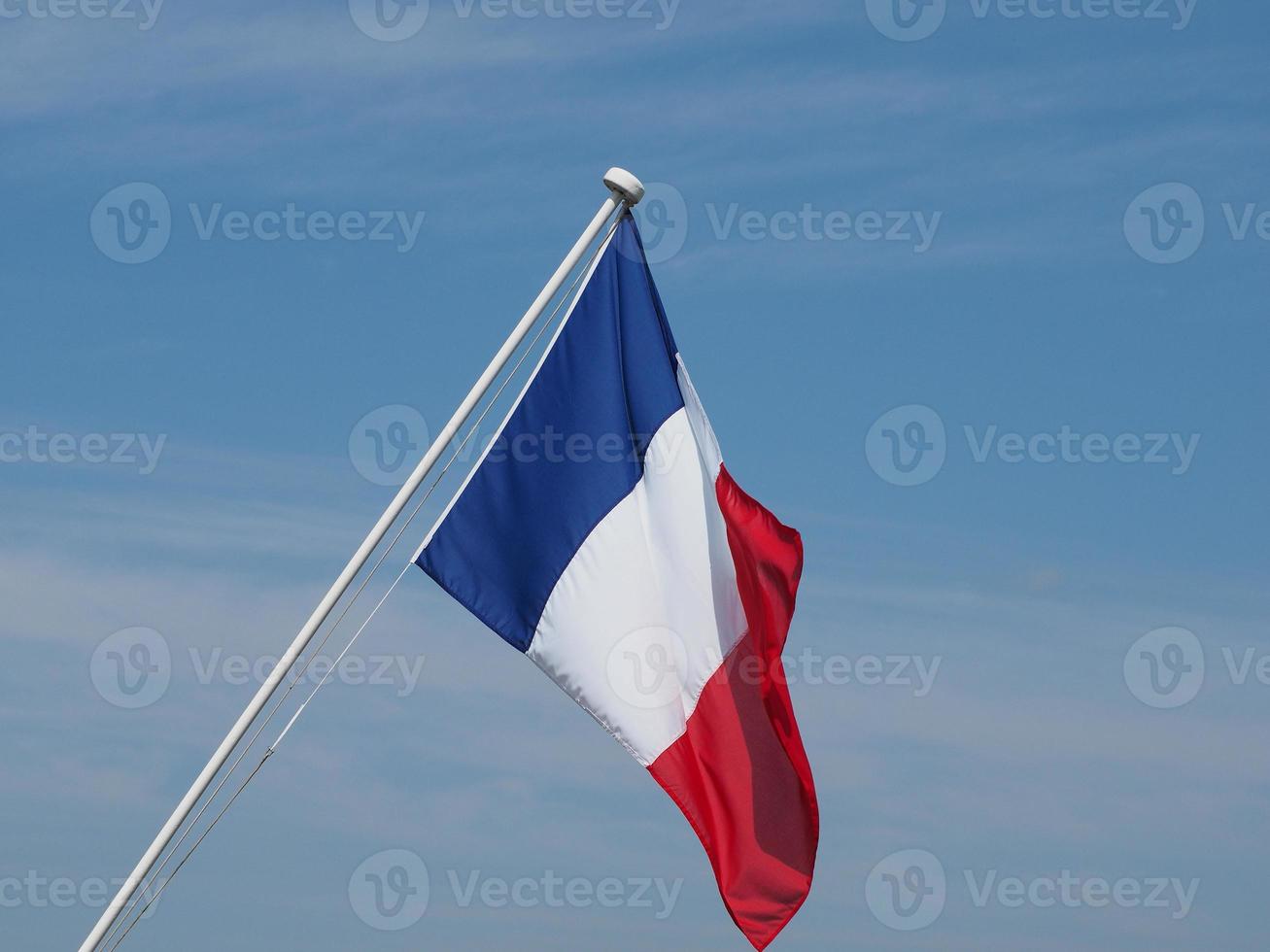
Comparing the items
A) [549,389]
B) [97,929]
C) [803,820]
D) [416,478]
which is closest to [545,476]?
[549,389]

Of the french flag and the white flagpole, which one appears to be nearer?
the white flagpole

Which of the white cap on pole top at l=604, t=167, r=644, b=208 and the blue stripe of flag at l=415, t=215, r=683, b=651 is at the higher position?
the white cap on pole top at l=604, t=167, r=644, b=208

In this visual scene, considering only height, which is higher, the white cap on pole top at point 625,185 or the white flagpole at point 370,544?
the white cap on pole top at point 625,185

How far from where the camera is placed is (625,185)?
20000 mm

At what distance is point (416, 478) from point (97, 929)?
16.7 ft

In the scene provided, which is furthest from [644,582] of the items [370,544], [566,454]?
[370,544]

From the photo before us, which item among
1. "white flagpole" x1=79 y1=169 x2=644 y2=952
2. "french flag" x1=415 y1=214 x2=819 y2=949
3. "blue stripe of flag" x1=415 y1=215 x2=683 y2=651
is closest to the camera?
"white flagpole" x1=79 y1=169 x2=644 y2=952

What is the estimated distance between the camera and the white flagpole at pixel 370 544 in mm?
17750

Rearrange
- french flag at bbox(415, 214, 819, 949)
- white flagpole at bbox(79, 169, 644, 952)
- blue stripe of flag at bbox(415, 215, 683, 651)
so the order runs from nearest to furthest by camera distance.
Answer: white flagpole at bbox(79, 169, 644, 952) → blue stripe of flag at bbox(415, 215, 683, 651) → french flag at bbox(415, 214, 819, 949)

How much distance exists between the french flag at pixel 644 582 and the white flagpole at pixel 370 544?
91 cm

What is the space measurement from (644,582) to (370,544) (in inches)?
146

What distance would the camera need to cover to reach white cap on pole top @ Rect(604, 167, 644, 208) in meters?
20.0

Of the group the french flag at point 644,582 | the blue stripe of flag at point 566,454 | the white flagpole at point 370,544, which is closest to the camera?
the white flagpole at point 370,544

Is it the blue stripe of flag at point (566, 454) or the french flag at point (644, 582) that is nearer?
the blue stripe of flag at point (566, 454)
